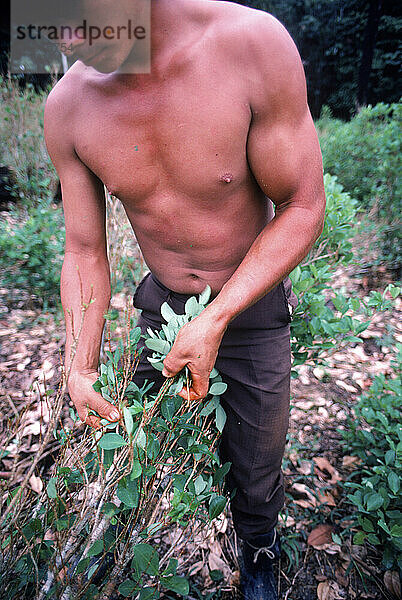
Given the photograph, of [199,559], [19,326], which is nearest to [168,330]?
[199,559]

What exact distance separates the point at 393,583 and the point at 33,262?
10.9ft

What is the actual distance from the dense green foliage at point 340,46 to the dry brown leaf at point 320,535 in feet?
41.5

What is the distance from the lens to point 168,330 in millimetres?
1271

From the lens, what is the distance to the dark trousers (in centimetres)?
159

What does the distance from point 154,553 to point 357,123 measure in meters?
6.78

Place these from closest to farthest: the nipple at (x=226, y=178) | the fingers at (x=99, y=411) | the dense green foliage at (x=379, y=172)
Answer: the fingers at (x=99, y=411), the nipple at (x=226, y=178), the dense green foliage at (x=379, y=172)

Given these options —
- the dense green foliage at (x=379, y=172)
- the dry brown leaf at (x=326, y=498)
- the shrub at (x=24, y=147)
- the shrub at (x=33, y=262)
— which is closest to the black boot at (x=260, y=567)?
the dry brown leaf at (x=326, y=498)

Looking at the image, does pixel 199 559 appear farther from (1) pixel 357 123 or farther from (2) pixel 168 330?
(1) pixel 357 123

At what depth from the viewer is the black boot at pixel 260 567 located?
178cm

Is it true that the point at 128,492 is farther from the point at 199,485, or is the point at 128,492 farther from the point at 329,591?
the point at 329,591

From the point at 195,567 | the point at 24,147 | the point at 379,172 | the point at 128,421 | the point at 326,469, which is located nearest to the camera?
the point at 128,421

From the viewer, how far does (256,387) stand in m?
1.58


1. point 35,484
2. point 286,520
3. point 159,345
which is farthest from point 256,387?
point 35,484

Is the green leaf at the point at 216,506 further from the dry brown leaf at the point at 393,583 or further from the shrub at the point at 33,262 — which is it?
the shrub at the point at 33,262
